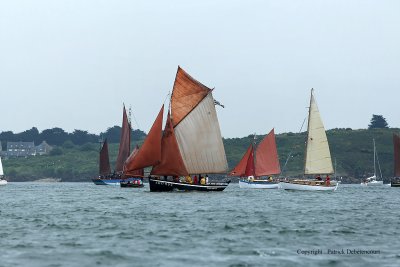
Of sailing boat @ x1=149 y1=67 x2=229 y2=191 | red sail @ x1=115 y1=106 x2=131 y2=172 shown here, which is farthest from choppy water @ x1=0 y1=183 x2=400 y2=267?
red sail @ x1=115 y1=106 x2=131 y2=172

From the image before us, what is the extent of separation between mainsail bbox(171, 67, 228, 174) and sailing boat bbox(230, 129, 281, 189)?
153ft

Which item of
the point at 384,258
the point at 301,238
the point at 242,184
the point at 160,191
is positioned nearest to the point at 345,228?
the point at 301,238

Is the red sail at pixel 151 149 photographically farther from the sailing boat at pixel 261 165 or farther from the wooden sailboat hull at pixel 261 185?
the wooden sailboat hull at pixel 261 185

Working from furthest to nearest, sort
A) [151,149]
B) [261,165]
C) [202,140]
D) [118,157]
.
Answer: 1. [118,157]
2. [261,165]
3. [202,140]
4. [151,149]

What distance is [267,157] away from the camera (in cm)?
13862

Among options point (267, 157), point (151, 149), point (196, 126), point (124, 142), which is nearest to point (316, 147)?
point (196, 126)

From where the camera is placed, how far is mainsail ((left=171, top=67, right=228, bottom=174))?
86000 millimetres

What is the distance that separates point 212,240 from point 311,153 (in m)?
69.6

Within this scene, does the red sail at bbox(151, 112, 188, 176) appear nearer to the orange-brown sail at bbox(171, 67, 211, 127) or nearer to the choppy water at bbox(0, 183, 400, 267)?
the orange-brown sail at bbox(171, 67, 211, 127)

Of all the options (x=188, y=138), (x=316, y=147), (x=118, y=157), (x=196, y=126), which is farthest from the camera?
(x=118, y=157)

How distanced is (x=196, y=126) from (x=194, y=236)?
47.0m

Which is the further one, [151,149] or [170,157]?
[170,157]

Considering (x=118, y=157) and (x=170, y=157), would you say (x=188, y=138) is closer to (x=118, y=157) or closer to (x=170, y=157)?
(x=170, y=157)

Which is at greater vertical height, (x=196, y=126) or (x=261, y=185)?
(x=196, y=126)
